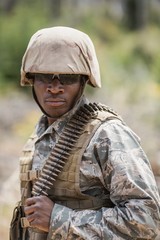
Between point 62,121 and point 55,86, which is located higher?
point 55,86

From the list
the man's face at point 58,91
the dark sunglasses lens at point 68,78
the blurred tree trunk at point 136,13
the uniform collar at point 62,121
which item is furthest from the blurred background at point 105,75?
the dark sunglasses lens at point 68,78

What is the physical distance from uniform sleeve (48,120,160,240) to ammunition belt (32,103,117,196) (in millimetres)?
165

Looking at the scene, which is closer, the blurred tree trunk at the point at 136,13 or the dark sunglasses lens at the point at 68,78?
the dark sunglasses lens at the point at 68,78

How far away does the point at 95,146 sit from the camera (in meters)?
4.25

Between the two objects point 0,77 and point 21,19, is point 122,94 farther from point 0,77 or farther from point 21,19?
point 21,19

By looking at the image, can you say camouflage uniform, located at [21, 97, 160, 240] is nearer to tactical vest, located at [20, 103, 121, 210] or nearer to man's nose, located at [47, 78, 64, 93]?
tactical vest, located at [20, 103, 121, 210]

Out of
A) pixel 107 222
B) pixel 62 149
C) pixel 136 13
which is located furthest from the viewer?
pixel 136 13

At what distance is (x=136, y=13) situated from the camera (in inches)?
1794

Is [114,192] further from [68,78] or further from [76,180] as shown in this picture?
[68,78]

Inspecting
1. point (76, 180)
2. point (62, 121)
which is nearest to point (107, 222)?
point (76, 180)

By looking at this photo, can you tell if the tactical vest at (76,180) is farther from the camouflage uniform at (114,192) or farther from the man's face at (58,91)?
the man's face at (58,91)

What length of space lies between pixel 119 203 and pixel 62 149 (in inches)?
17.4

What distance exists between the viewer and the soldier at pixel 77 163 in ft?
13.5

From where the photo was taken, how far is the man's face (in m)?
4.42
